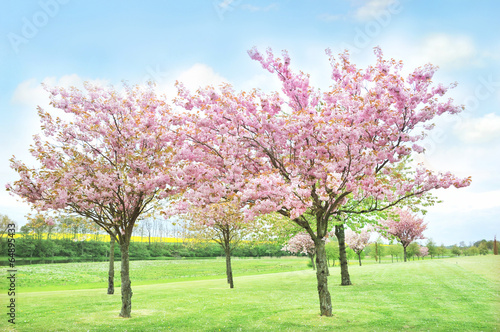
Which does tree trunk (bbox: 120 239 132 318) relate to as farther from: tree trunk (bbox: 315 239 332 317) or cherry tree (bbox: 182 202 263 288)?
cherry tree (bbox: 182 202 263 288)

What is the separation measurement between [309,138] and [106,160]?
10.6 metres

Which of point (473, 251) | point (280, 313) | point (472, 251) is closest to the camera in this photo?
point (280, 313)

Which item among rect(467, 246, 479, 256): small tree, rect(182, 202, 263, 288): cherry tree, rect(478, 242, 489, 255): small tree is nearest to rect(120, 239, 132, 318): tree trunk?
rect(182, 202, 263, 288): cherry tree

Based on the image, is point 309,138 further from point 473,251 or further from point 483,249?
point 473,251

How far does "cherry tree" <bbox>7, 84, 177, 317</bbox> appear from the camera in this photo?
14.8m

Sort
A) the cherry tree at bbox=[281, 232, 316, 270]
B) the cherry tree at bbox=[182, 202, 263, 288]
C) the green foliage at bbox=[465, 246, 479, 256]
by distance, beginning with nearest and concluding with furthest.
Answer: the cherry tree at bbox=[182, 202, 263, 288] → the cherry tree at bbox=[281, 232, 316, 270] → the green foliage at bbox=[465, 246, 479, 256]

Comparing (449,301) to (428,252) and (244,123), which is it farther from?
(428,252)

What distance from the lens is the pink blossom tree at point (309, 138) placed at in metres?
12.7

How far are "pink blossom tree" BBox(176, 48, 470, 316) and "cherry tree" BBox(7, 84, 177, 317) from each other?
194 centimetres

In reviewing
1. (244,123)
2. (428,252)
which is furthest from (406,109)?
(428,252)

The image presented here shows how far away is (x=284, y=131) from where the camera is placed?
13.5 meters

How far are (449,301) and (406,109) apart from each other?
1393 cm

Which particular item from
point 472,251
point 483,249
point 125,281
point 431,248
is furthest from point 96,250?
point 472,251

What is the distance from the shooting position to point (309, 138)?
45.2 ft
